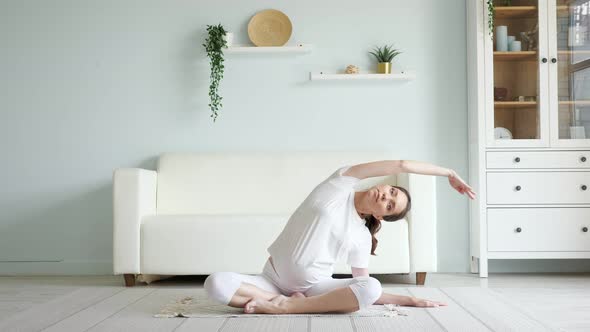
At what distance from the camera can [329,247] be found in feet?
9.04

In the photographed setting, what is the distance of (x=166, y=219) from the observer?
3977mm

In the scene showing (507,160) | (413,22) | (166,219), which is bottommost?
(166,219)

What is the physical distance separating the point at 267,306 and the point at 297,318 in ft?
0.40

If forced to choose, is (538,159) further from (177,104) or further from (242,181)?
(177,104)

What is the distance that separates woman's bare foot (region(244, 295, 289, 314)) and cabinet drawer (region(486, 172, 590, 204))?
2.03 m

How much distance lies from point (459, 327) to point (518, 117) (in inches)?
85.1

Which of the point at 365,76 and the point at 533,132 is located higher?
the point at 365,76

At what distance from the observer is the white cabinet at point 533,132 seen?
433 centimetres

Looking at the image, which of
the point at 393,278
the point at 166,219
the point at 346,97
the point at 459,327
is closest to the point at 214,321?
the point at 459,327

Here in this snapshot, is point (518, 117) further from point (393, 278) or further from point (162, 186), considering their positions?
point (162, 186)

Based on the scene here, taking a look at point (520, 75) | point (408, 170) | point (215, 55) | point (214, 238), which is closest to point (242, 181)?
point (214, 238)

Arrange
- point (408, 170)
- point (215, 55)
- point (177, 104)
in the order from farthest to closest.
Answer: point (177, 104) → point (215, 55) → point (408, 170)

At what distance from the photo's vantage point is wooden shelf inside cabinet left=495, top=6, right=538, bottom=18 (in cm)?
441

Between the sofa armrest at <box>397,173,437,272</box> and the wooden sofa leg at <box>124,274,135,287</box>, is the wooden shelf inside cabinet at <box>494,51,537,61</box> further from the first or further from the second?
the wooden sofa leg at <box>124,274,135,287</box>
